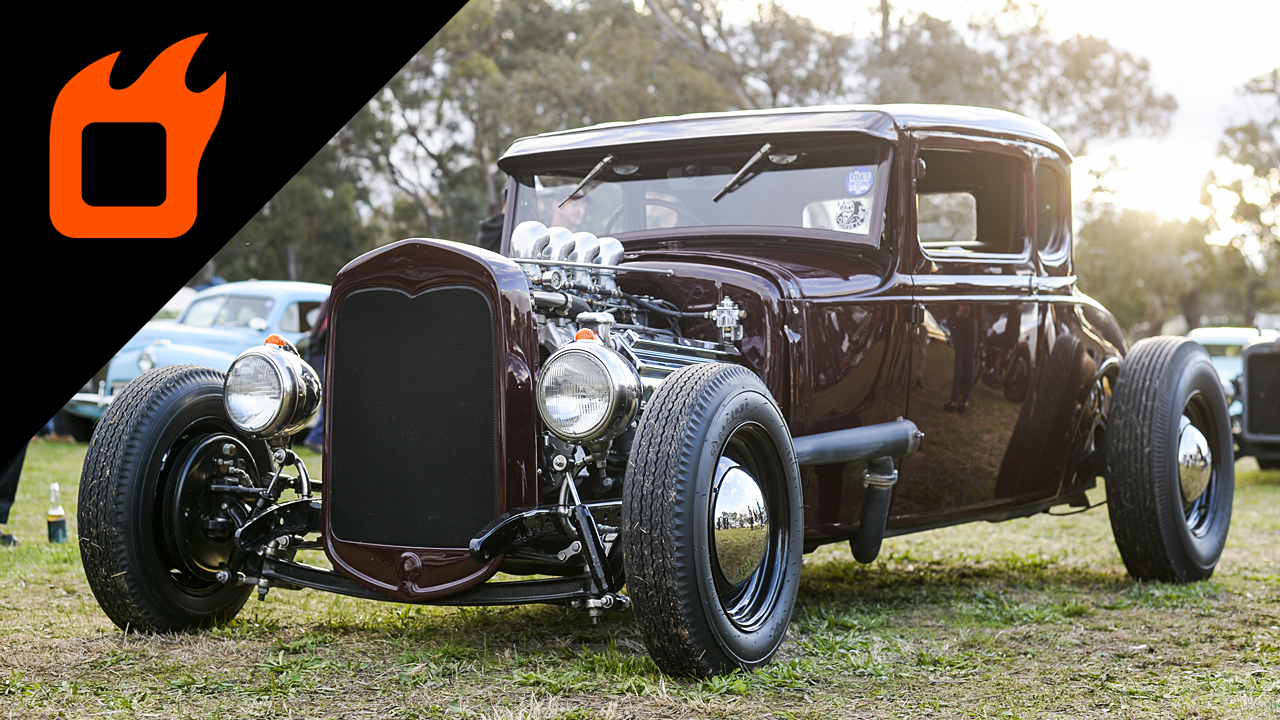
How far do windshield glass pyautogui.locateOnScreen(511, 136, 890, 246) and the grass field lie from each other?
1.52m

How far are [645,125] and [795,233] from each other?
767 mm

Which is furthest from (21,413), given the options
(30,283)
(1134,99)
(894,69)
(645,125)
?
(1134,99)

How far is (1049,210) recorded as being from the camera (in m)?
5.40

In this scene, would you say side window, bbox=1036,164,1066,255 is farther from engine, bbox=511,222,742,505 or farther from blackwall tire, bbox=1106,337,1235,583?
engine, bbox=511,222,742,505

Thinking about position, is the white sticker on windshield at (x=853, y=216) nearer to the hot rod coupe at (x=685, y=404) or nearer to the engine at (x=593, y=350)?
the hot rod coupe at (x=685, y=404)

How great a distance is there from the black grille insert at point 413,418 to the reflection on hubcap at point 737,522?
66cm

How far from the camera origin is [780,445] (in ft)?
11.7

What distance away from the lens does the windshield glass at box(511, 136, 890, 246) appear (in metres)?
4.44

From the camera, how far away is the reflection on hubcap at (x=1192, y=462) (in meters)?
5.20

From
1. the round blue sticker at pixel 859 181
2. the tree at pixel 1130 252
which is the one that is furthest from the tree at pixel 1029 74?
the round blue sticker at pixel 859 181

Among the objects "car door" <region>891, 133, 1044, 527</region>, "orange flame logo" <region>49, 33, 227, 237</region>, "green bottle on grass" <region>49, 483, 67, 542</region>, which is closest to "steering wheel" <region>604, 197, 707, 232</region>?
"car door" <region>891, 133, 1044, 527</region>

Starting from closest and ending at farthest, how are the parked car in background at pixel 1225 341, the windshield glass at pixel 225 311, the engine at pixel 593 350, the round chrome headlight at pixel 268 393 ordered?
the engine at pixel 593 350 < the round chrome headlight at pixel 268 393 < the windshield glass at pixel 225 311 < the parked car in background at pixel 1225 341

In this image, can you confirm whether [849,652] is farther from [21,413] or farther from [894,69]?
[894,69]

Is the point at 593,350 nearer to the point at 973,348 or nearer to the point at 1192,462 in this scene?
the point at 973,348
